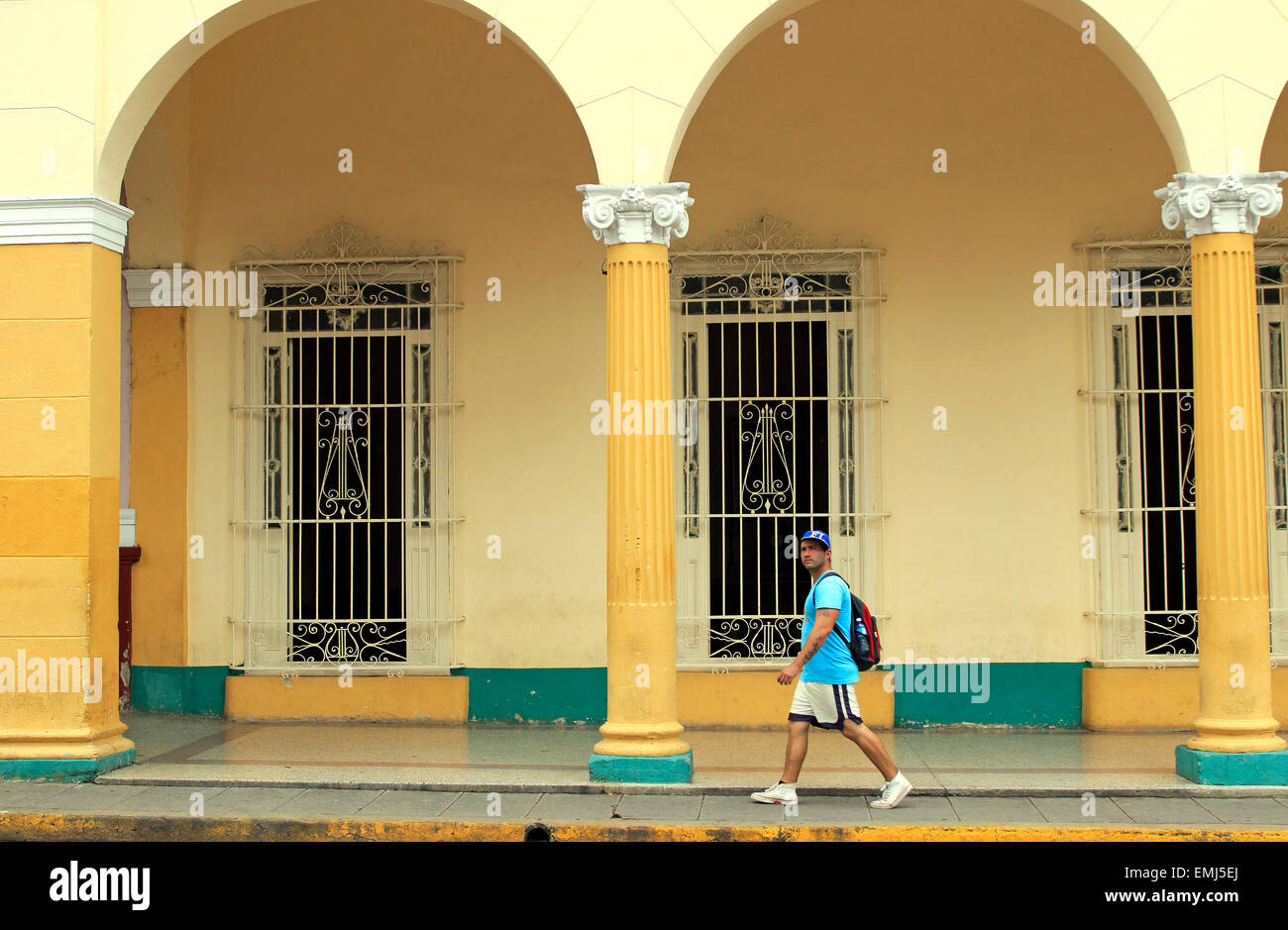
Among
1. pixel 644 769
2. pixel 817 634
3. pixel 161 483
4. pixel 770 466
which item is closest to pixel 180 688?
pixel 161 483

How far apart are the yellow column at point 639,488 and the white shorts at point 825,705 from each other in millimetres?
761

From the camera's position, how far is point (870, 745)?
6766 mm

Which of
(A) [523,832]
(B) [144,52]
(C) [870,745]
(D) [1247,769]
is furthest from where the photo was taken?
(B) [144,52]

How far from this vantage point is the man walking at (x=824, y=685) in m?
6.84

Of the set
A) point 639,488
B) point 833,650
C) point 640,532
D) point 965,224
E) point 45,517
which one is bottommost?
point 833,650

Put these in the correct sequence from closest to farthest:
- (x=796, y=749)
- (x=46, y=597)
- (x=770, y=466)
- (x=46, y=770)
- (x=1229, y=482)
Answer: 1. (x=796, y=749)
2. (x=1229, y=482)
3. (x=46, y=770)
4. (x=46, y=597)
5. (x=770, y=466)

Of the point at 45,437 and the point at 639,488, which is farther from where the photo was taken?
the point at 45,437

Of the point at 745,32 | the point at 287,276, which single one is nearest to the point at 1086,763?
the point at 745,32

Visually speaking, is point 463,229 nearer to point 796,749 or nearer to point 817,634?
point 817,634

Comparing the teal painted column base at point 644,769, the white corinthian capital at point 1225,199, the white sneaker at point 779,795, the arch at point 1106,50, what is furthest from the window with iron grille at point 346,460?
the white corinthian capital at point 1225,199

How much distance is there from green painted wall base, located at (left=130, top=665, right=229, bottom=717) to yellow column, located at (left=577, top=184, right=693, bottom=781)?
11.3 feet

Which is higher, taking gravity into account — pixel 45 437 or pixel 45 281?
pixel 45 281

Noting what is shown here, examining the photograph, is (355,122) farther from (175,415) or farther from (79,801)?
(79,801)

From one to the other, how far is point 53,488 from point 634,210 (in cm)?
358
